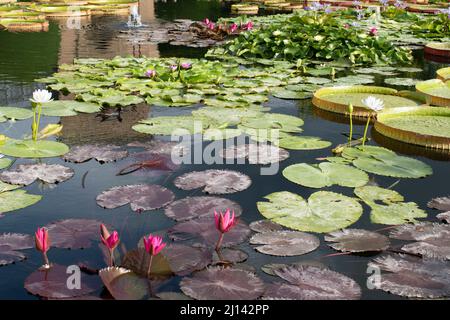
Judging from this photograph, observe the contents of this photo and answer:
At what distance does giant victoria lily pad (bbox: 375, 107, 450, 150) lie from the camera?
3785 millimetres

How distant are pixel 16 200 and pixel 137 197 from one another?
1.93ft

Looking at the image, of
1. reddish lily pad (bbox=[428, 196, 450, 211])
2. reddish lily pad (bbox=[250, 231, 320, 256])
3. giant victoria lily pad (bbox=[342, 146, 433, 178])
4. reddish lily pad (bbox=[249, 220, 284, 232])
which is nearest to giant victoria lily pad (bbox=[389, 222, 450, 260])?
reddish lily pad (bbox=[428, 196, 450, 211])

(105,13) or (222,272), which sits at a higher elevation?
(105,13)

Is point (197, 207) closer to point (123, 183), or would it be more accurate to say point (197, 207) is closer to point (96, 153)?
point (123, 183)

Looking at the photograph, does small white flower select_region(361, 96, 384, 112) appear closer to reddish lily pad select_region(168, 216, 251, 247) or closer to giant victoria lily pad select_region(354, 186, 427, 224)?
giant victoria lily pad select_region(354, 186, 427, 224)

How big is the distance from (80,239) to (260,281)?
82 cm

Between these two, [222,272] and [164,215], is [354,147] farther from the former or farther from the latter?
[222,272]

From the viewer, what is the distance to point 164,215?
2.69 meters

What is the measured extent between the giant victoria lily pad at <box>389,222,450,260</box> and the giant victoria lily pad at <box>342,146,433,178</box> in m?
0.67

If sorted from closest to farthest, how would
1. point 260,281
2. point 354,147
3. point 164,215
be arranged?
point 260,281
point 164,215
point 354,147

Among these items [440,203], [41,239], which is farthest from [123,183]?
[440,203]

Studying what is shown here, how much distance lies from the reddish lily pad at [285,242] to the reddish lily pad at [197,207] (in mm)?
278
